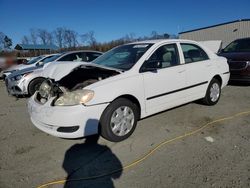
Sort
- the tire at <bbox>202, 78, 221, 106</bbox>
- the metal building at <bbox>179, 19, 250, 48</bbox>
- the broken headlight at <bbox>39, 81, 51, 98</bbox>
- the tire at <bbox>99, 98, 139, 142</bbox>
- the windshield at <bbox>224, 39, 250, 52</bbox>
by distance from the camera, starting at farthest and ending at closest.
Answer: the metal building at <bbox>179, 19, 250, 48</bbox> < the windshield at <bbox>224, 39, 250, 52</bbox> < the tire at <bbox>202, 78, 221, 106</bbox> < the broken headlight at <bbox>39, 81, 51, 98</bbox> < the tire at <bbox>99, 98, 139, 142</bbox>

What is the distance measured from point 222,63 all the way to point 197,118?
1.73m

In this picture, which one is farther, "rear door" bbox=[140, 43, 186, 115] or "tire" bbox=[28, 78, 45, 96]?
"tire" bbox=[28, 78, 45, 96]

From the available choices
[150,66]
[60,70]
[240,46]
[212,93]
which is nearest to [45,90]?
[60,70]

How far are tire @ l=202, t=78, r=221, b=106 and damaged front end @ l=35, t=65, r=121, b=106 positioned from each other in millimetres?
2513

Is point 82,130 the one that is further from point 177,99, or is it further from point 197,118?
point 197,118

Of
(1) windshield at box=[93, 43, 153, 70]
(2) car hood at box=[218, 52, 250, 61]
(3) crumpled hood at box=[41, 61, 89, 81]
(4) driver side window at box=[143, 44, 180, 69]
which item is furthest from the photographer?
(2) car hood at box=[218, 52, 250, 61]

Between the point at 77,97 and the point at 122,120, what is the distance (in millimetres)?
834

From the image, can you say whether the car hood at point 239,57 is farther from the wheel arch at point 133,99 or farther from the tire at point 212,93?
the wheel arch at point 133,99

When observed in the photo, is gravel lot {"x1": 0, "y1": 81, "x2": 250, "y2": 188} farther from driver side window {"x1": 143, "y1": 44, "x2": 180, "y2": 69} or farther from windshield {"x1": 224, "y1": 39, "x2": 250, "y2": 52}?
windshield {"x1": 224, "y1": 39, "x2": 250, "y2": 52}

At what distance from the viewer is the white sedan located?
11.3ft

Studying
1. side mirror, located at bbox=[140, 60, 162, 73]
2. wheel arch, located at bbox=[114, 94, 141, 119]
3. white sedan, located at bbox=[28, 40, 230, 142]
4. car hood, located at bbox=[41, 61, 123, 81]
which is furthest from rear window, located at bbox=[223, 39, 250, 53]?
car hood, located at bbox=[41, 61, 123, 81]

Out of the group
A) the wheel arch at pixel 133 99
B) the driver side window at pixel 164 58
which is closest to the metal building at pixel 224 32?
the driver side window at pixel 164 58

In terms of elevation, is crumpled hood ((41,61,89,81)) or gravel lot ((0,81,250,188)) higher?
crumpled hood ((41,61,89,81))

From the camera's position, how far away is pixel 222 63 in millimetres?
5664
